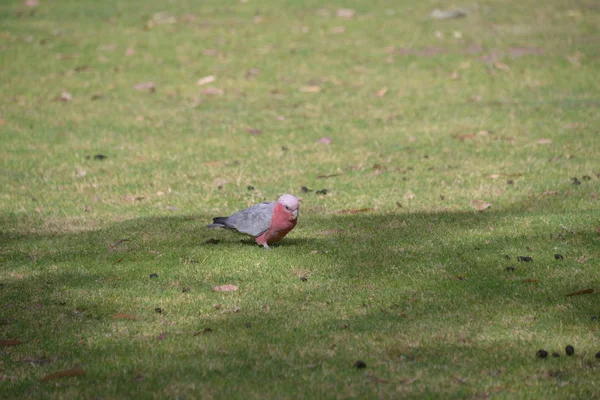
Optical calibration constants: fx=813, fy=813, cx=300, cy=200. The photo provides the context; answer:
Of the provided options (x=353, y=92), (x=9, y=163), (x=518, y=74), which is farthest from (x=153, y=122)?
(x=518, y=74)

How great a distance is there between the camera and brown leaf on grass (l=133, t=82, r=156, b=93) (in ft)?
49.3

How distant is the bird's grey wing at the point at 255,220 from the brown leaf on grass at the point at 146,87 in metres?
8.45

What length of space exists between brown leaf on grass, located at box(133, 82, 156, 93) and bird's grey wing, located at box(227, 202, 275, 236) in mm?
8447

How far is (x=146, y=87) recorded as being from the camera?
1510 centimetres

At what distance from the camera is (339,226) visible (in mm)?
8039

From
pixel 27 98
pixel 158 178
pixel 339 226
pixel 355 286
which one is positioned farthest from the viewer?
pixel 27 98

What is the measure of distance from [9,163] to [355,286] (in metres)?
6.66

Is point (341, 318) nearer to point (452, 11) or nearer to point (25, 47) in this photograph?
point (25, 47)

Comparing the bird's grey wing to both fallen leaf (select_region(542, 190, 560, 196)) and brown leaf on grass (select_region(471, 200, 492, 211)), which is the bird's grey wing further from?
fallen leaf (select_region(542, 190, 560, 196))

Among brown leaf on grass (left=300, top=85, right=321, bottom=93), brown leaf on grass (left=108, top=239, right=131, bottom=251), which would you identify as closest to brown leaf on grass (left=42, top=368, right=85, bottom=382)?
brown leaf on grass (left=108, top=239, right=131, bottom=251)

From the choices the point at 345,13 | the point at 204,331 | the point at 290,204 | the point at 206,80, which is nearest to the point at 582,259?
the point at 290,204

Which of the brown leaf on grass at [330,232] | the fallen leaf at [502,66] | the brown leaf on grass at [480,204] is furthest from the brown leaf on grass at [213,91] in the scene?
the brown leaf on grass at [330,232]

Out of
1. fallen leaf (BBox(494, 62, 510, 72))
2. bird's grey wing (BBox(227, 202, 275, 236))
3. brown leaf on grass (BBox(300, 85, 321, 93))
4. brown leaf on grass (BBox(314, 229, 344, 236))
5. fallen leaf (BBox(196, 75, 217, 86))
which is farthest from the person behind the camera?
fallen leaf (BBox(494, 62, 510, 72))

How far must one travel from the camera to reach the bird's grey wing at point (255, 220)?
697 cm
